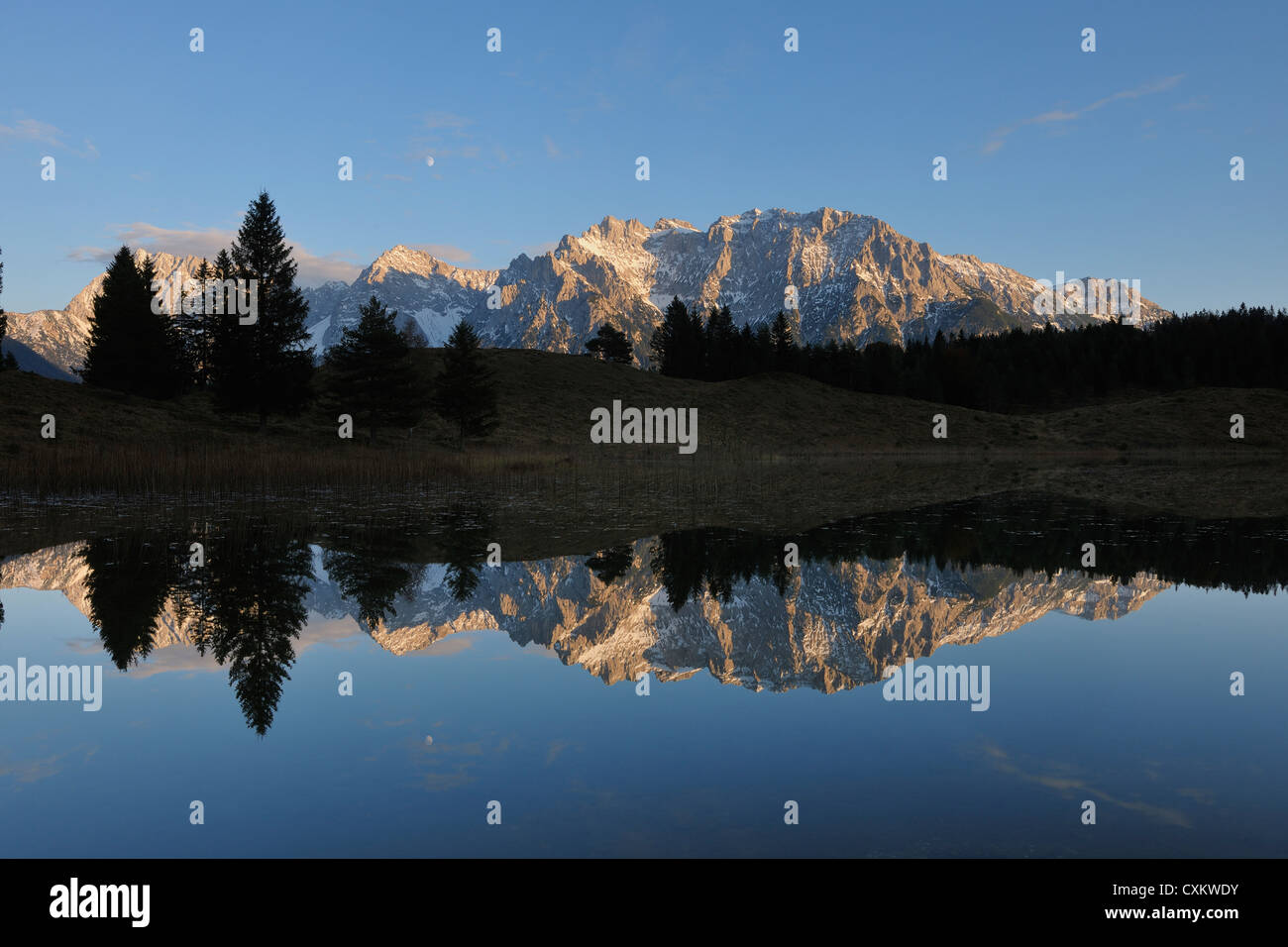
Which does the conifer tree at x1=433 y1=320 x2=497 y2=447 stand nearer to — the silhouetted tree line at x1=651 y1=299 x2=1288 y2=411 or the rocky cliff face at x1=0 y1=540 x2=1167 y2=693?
the rocky cliff face at x1=0 y1=540 x2=1167 y2=693

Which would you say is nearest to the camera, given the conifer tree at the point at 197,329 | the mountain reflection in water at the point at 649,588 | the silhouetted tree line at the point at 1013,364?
the mountain reflection in water at the point at 649,588

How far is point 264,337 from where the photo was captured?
62.9 metres

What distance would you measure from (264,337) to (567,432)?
28.4 metres

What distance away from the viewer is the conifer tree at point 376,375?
61.7 m

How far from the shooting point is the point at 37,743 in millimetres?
7055

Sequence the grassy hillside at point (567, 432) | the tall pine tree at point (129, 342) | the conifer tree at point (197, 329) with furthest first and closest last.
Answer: the conifer tree at point (197, 329), the tall pine tree at point (129, 342), the grassy hillside at point (567, 432)

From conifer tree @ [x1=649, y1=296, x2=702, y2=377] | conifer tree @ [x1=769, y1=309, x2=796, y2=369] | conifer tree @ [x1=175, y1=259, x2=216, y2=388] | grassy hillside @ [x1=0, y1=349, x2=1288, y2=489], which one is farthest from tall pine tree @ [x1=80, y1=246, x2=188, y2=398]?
conifer tree @ [x1=769, y1=309, x2=796, y2=369]

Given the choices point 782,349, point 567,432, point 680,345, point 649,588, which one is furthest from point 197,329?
point 649,588

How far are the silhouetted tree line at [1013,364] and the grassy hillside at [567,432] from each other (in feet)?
61.4

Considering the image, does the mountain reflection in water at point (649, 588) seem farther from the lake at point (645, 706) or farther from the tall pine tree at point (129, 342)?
the tall pine tree at point (129, 342)

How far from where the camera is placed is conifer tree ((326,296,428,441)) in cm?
6172

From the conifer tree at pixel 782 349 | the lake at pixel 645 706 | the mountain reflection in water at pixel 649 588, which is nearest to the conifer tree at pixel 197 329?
the mountain reflection in water at pixel 649 588
